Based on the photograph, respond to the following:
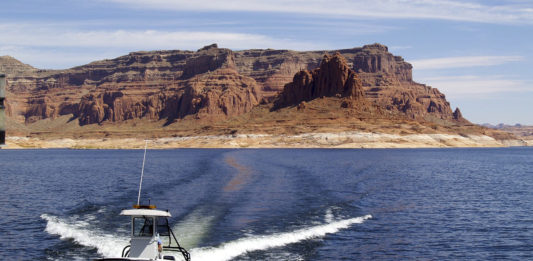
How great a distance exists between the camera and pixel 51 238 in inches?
1497

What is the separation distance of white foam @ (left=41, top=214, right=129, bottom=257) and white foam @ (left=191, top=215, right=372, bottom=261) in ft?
16.3

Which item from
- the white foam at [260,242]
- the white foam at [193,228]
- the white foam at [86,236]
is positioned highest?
the white foam at [260,242]

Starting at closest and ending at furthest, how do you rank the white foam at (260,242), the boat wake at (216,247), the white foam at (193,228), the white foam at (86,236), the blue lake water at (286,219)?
the white foam at (260,242) < the boat wake at (216,247) < the blue lake water at (286,219) < the white foam at (86,236) < the white foam at (193,228)

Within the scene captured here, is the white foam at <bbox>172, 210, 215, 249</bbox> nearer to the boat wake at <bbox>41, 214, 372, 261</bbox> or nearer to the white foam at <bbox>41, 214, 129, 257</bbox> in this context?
the boat wake at <bbox>41, 214, 372, 261</bbox>

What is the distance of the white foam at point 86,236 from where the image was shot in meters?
34.9

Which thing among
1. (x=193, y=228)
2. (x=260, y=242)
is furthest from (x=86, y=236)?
(x=260, y=242)

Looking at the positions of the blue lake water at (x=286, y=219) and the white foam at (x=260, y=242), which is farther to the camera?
the blue lake water at (x=286, y=219)

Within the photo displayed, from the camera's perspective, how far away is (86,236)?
38.5m

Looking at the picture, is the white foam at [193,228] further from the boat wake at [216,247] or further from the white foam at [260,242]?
the boat wake at [216,247]

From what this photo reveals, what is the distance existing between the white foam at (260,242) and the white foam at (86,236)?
4971mm

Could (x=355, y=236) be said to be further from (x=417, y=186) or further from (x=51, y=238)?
(x=417, y=186)

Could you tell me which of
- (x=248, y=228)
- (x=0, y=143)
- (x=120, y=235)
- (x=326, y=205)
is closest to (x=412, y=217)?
(x=326, y=205)

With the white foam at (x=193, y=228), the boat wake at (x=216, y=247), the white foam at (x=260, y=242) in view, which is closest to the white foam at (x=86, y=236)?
the boat wake at (x=216, y=247)

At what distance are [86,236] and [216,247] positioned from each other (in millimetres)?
9734
